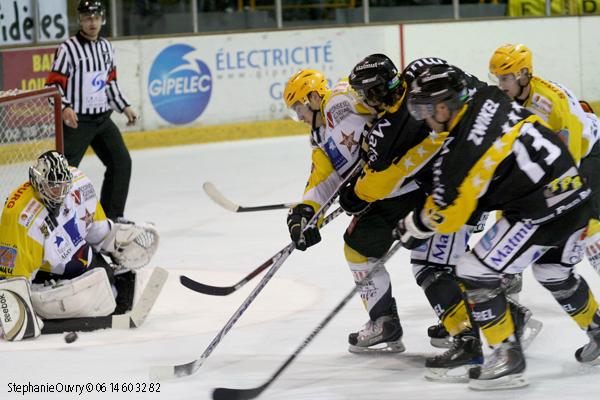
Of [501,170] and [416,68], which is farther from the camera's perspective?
[416,68]

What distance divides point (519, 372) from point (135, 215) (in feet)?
12.1

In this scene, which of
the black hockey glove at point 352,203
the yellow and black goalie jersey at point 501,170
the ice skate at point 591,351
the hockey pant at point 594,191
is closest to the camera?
the yellow and black goalie jersey at point 501,170

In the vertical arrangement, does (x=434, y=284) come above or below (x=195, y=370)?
above

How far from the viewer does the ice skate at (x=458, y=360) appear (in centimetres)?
361

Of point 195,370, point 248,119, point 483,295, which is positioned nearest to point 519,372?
point 483,295

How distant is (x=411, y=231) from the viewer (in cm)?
341

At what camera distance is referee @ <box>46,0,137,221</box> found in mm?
5891

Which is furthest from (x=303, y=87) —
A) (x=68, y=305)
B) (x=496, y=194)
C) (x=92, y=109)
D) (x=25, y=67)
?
(x=25, y=67)

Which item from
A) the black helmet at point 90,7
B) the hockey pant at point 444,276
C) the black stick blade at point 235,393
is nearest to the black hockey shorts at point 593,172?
the hockey pant at point 444,276

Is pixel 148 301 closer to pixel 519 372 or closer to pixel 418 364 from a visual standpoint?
pixel 418 364

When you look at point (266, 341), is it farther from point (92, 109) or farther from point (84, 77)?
point (84, 77)

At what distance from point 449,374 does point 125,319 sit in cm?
132

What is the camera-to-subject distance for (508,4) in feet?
35.0

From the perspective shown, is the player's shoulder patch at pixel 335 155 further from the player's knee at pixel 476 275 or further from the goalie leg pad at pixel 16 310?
the goalie leg pad at pixel 16 310
